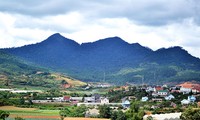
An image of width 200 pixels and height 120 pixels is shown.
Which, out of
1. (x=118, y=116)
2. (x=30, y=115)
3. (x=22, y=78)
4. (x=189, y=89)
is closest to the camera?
(x=118, y=116)

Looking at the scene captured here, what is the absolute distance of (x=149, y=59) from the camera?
190 m

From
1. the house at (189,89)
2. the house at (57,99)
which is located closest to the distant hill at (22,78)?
the house at (57,99)

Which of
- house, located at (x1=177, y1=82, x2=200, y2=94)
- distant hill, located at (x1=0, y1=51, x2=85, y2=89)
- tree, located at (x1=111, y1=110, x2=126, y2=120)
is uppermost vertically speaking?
distant hill, located at (x1=0, y1=51, x2=85, y2=89)

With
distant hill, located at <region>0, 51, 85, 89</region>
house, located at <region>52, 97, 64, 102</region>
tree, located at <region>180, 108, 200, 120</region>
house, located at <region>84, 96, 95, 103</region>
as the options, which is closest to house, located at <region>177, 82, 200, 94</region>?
house, located at <region>84, 96, 95, 103</region>

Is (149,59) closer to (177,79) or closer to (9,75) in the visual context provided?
(177,79)

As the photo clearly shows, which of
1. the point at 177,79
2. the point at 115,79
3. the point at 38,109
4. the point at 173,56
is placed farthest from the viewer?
the point at 173,56

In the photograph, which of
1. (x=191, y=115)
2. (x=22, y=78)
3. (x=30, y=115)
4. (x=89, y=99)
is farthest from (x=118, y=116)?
(x=22, y=78)

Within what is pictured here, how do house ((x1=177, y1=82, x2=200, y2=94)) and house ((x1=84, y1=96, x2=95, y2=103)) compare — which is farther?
house ((x1=177, y1=82, x2=200, y2=94))

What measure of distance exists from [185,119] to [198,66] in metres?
148

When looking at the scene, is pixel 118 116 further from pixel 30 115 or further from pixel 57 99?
pixel 57 99

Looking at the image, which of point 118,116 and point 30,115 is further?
point 30,115

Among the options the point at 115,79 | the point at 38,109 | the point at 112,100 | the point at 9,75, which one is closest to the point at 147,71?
the point at 115,79

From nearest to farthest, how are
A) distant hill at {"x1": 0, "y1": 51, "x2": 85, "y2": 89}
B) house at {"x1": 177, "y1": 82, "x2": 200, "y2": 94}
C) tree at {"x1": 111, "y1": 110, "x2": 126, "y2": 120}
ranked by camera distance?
1. tree at {"x1": 111, "y1": 110, "x2": 126, "y2": 120}
2. house at {"x1": 177, "y1": 82, "x2": 200, "y2": 94}
3. distant hill at {"x1": 0, "y1": 51, "x2": 85, "y2": 89}

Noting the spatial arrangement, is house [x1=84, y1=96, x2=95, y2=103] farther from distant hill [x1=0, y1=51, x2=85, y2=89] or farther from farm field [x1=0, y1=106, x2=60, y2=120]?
distant hill [x1=0, y1=51, x2=85, y2=89]
